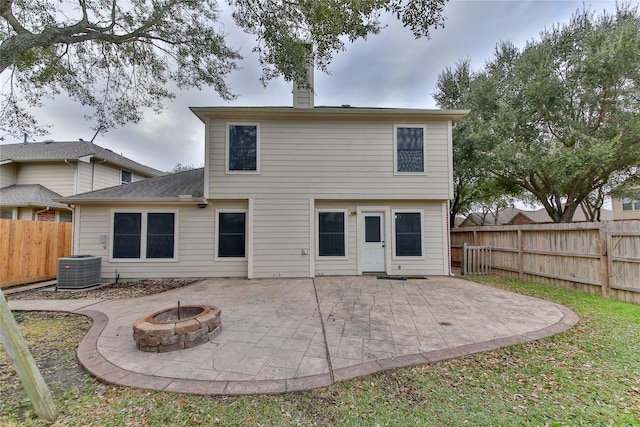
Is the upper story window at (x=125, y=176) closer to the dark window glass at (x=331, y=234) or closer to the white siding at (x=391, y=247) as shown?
the white siding at (x=391, y=247)

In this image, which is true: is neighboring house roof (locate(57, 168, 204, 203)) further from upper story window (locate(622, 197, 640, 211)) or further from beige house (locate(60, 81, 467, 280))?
upper story window (locate(622, 197, 640, 211))

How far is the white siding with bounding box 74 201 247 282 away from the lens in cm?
765

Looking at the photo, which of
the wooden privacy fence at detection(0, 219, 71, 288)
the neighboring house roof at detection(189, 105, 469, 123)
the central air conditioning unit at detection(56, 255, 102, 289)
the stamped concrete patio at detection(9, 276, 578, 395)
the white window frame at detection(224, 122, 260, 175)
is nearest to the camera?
the stamped concrete patio at detection(9, 276, 578, 395)

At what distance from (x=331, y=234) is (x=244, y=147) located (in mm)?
3599

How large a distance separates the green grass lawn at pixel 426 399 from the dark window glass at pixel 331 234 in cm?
507

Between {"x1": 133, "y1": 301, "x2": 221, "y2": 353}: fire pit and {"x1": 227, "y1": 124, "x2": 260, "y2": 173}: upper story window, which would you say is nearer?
{"x1": 133, "y1": 301, "x2": 221, "y2": 353}: fire pit

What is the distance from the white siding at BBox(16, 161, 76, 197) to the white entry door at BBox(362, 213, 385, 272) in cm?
1284

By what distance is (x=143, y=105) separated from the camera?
750 centimetres

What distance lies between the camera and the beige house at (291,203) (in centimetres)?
761

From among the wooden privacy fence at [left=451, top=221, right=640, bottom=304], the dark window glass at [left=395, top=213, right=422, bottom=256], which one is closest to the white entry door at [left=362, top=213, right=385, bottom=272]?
the dark window glass at [left=395, top=213, right=422, bottom=256]

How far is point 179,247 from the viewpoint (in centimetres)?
773

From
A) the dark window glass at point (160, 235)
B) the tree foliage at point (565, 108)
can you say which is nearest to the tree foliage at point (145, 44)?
the dark window glass at point (160, 235)

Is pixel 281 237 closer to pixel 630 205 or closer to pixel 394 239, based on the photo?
pixel 394 239

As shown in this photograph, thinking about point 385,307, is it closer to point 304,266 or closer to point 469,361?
point 469,361
